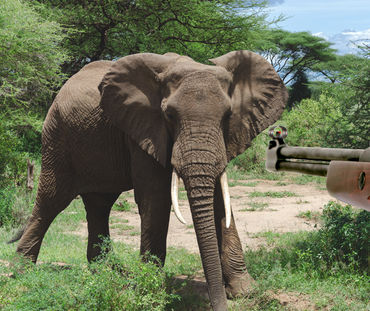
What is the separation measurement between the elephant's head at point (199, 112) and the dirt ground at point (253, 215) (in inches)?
106

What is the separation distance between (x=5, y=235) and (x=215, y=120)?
20.1 feet

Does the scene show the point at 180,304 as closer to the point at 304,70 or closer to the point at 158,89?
the point at 158,89

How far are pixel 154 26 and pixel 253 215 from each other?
1057cm

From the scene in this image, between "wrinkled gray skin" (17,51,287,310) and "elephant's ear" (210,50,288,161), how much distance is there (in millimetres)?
10

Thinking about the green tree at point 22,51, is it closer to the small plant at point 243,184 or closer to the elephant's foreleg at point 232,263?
the small plant at point 243,184

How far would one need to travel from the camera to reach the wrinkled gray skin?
4.31 meters

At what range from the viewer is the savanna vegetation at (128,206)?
4.64m

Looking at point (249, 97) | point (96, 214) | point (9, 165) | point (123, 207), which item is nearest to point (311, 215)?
point (123, 207)

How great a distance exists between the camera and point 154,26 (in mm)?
19156

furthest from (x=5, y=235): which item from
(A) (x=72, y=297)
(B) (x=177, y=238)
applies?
(A) (x=72, y=297)

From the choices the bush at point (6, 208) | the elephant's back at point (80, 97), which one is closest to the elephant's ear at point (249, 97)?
the elephant's back at point (80, 97)

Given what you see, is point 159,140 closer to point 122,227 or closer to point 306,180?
point 122,227

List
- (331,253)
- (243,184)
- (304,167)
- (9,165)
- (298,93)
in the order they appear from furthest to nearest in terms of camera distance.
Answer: (298,93) → (243,184) → (9,165) → (331,253) → (304,167)

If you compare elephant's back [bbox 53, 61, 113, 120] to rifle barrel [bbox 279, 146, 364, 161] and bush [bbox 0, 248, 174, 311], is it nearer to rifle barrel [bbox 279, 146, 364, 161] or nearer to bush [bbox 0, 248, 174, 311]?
bush [bbox 0, 248, 174, 311]
